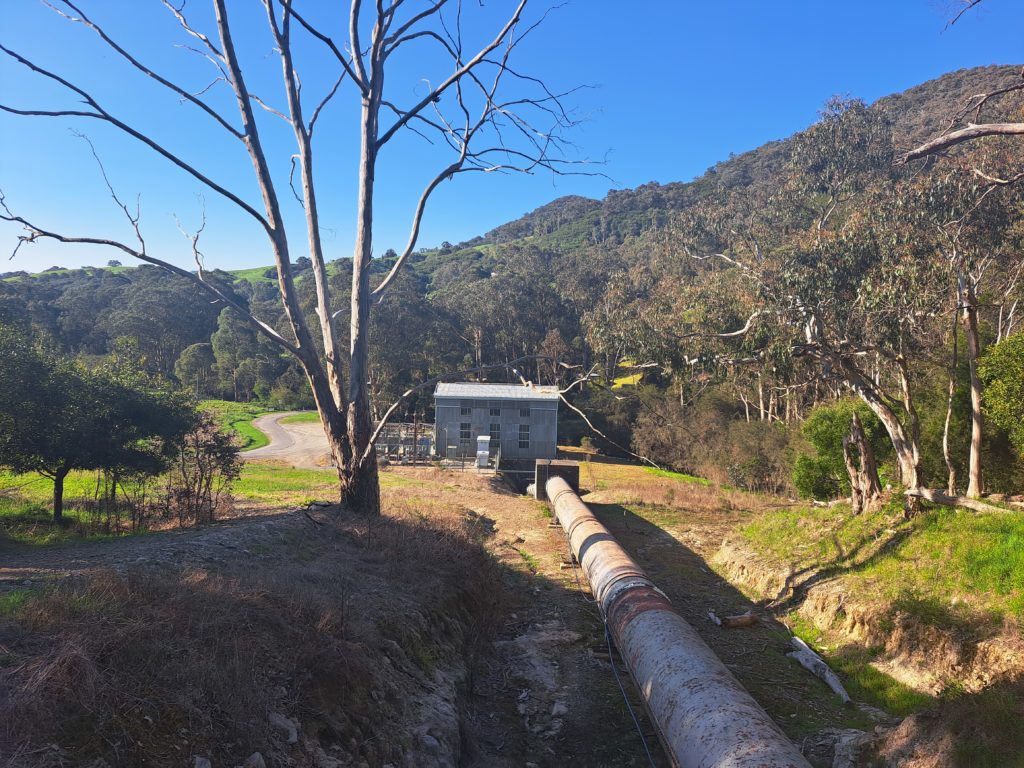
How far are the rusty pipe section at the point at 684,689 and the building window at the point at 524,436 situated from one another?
2523 cm

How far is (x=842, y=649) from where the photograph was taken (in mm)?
9031

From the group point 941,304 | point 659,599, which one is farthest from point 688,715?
point 941,304

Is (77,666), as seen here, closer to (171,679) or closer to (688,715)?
(171,679)

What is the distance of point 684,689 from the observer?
596 centimetres

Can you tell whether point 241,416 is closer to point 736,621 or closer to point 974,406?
point 736,621

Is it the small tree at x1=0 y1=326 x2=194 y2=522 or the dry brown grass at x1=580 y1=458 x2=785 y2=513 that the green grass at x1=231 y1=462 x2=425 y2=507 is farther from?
the dry brown grass at x1=580 y1=458 x2=785 y2=513

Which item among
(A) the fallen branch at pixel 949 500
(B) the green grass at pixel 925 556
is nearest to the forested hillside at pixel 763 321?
(A) the fallen branch at pixel 949 500

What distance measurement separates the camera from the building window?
115 ft

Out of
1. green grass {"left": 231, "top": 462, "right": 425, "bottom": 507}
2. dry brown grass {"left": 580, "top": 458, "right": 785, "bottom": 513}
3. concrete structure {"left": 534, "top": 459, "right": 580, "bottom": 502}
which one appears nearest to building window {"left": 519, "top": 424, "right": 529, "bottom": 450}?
dry brown grass {"left": 580, "top": 458, "right": 785, "bottom": 513}

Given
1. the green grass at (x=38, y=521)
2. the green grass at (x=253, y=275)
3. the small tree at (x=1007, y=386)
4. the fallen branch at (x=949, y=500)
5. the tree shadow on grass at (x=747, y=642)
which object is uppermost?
the green grass at (x=253, y=275)

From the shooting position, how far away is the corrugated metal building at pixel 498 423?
34875mm

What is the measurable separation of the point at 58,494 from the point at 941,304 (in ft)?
74.9

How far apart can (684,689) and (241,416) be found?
50906mm

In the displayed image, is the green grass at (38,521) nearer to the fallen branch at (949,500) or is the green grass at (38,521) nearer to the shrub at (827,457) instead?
the fallen branch at (949,500)
